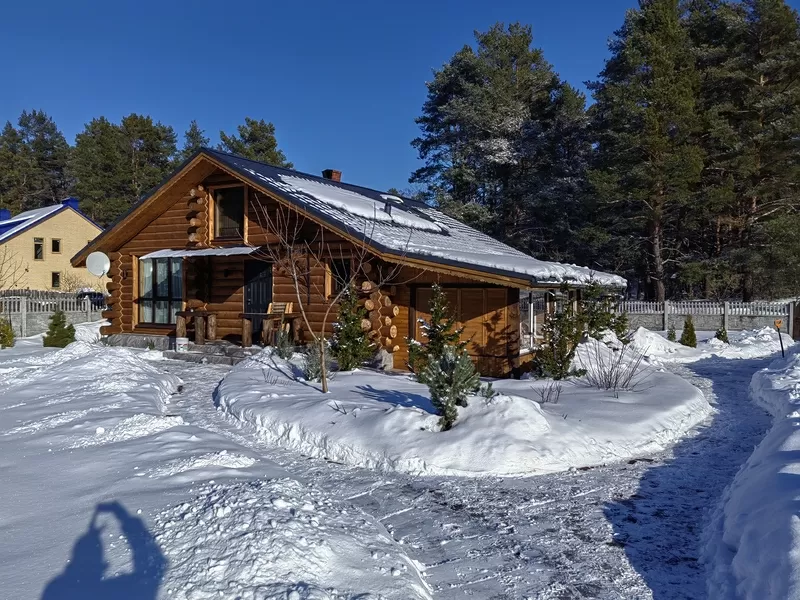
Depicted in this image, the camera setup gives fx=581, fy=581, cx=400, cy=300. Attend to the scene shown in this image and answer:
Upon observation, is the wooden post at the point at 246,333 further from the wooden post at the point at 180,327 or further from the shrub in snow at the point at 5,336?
the shrub in snow at the point at 5,336

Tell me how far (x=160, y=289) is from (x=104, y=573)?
544 inches

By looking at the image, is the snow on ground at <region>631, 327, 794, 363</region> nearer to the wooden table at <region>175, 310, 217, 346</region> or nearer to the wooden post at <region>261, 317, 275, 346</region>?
the wooden post at <region>261, 317, 275, 346</region>

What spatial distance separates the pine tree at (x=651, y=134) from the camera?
2554 cm

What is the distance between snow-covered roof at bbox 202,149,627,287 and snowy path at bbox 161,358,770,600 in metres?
4.96

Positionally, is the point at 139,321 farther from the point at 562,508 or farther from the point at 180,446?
the point at 562,508

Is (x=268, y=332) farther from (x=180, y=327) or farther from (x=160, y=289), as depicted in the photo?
(x=160, y=289)

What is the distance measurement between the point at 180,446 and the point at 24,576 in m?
2.84

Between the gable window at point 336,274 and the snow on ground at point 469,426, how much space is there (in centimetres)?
417

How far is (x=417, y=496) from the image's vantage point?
213 inches

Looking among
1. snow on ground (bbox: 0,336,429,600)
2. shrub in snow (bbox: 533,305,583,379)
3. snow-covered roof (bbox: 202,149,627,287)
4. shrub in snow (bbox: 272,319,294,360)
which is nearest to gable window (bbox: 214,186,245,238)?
snow-covered roof (bbox: 202,149,627,287)

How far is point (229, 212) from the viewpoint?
15.2 meters

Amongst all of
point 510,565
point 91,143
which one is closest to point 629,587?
point 510,565

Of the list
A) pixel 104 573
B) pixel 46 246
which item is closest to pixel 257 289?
pixel 104 573

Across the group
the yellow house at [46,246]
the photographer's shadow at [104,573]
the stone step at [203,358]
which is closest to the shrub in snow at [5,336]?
the stone step at [203,358]
